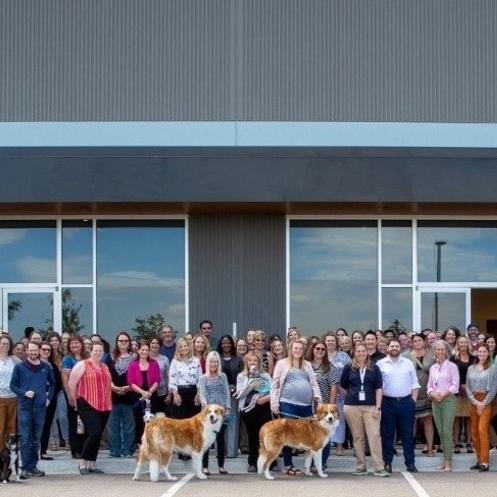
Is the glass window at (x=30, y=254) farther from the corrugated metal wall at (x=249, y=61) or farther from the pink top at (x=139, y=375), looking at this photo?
the pink top at (x=139, y=375)

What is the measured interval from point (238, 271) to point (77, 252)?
309 centimetres

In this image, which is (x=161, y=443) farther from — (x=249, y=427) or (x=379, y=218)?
(x=379, y=218)

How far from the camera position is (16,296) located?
1967 centimetres

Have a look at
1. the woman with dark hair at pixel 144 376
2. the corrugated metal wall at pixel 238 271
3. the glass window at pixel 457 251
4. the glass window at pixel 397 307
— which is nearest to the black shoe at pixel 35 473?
the woman with dark hair at pixel 144 376

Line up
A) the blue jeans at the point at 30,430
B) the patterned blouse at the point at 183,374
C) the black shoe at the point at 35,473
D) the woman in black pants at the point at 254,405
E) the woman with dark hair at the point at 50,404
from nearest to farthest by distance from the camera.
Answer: the blue jeans at the point at 30,430 → the black shoe at the point at 35,473 → the woman in black pants at the point at 254,405 → the patterned blouse at the point at 183,374 → the woman with dark hair at the point at 50,404

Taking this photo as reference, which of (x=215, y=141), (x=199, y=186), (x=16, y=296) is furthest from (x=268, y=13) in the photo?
(x=16, y=296)

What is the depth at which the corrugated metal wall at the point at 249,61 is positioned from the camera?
64.4 ft

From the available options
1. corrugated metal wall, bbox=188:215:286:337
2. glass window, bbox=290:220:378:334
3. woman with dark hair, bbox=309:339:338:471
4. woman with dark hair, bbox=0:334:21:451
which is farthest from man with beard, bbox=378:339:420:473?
glass window, bbox=290:220:378:334

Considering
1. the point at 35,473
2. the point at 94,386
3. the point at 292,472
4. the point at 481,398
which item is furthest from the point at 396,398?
the point at 35,473

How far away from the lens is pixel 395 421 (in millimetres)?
14039

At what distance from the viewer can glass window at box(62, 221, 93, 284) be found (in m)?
19.6

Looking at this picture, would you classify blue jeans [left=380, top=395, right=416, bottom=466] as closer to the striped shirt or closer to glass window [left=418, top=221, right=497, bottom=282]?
the striped shirt

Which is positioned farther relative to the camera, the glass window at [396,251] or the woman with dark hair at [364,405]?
the glass window at [396,251]

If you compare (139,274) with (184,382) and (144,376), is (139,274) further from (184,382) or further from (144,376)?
(184,382)
